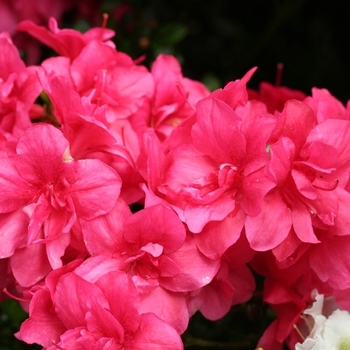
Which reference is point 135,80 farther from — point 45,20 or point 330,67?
point 330,67

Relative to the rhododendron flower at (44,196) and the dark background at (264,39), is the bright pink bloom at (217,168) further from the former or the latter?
the dark background at (264,39)

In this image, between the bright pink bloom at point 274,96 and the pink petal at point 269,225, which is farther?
the bright pink bloom at point 274,96

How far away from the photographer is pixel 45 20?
1.32m

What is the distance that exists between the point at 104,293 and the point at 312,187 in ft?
0.72

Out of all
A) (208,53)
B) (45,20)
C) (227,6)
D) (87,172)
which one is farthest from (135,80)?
(227,6)

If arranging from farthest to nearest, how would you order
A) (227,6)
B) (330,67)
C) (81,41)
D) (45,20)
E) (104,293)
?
(227,6) < (330,67) < (45,20) < (81,41) < (104,293)

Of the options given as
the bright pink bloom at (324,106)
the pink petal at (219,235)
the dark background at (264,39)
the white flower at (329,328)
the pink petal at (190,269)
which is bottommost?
the dark background at (264,39)

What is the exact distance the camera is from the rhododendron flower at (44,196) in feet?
2.23

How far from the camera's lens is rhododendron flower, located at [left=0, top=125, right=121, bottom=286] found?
681 millimetres

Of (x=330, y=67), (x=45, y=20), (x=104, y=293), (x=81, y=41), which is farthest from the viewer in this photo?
(x=330, y=67)

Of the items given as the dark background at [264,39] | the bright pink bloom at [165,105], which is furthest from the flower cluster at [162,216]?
the dark background at [264,39]

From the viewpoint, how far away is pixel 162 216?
0.67 m

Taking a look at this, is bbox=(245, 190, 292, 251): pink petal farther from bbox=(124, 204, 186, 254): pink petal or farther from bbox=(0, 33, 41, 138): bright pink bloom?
bbox=(0, 33, 41, 138): bright pink bloom

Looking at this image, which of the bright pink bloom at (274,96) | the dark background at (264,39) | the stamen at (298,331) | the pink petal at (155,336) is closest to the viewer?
the pink petal at (155,336)
